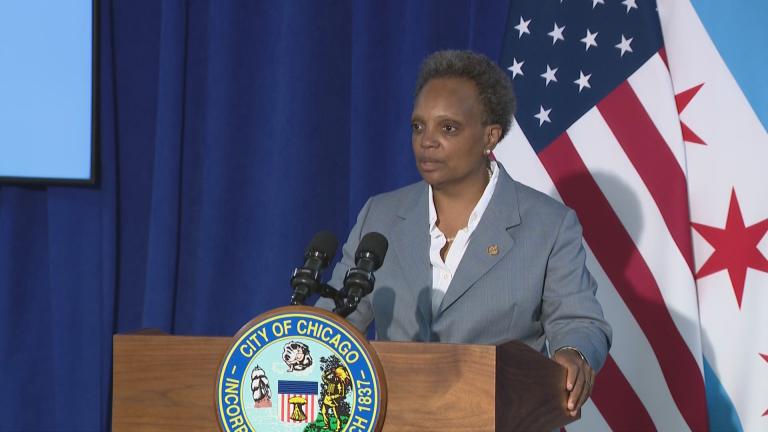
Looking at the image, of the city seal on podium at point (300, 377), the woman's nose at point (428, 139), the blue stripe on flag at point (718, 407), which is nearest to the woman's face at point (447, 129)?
the woman's nose at point (428, 139)

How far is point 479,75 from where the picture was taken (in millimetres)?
2082

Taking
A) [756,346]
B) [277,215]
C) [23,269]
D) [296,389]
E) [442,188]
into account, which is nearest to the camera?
[296,389]

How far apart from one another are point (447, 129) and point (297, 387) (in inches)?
32.7

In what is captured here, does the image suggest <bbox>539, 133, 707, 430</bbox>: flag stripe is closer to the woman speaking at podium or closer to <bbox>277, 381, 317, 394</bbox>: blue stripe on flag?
the woman speaking at podium

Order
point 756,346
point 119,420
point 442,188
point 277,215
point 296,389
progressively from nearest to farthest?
point 296,389 → point 119,420 → point 442,188 → point 756,346 → point 277,215

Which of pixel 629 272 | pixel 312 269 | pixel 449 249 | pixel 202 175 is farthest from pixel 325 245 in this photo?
pixel 202 175

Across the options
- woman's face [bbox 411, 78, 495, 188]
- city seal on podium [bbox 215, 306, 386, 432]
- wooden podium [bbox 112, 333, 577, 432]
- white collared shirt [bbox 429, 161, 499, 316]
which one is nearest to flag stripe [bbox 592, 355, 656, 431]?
white collared shirt [bbox 429, 161, 499, 316]

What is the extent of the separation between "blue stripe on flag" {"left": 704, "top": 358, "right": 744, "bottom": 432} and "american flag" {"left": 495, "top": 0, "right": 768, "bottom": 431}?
0.10ft

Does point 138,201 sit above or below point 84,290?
above

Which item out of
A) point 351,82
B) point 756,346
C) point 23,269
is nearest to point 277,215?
point 351,82

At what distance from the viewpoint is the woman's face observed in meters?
2.01

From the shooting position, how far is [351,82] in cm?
323

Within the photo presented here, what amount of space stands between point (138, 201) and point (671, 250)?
1886 mm

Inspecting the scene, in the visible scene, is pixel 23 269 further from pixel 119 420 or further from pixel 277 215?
pixel 119 420
